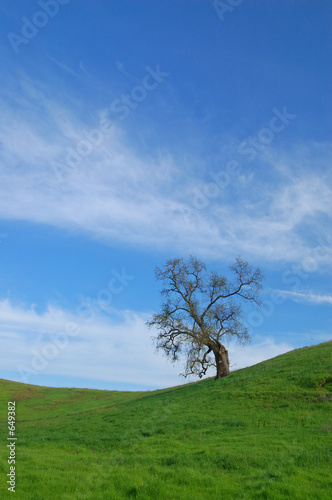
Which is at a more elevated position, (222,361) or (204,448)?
(222,361)

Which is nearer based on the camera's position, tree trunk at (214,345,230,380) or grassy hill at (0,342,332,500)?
grassy hill at (0,342,332,500)

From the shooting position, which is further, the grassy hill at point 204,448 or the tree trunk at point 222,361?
the tree trunk at point 222,361

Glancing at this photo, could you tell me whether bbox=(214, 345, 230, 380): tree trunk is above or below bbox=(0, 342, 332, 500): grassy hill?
above

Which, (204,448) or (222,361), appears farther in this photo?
(222,361)

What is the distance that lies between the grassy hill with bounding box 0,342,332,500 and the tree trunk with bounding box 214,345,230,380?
7258 mm

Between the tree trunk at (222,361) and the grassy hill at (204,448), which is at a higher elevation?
the tree trunk at (222,361)

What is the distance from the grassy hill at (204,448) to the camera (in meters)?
Result: 11.9

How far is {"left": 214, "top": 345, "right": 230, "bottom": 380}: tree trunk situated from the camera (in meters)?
44.1

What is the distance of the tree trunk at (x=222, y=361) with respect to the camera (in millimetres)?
44125

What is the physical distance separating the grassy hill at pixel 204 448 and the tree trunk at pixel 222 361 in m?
7.26

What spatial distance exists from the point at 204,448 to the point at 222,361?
91.8 ft

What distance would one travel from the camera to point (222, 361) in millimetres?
44375

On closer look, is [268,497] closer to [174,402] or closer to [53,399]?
[174,402]

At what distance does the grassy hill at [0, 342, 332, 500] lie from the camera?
11.9m
